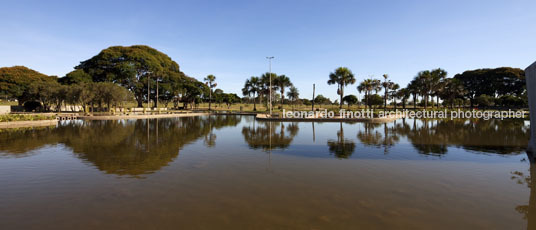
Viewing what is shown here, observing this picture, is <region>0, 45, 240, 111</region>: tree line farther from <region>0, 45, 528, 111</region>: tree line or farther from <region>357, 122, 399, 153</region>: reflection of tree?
<region>357, 122, 399, 153</region>: reflection of tree

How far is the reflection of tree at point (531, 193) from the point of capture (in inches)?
188

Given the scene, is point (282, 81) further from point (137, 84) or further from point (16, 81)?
point (16, 81)

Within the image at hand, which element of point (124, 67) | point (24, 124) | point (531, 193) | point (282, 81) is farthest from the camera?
point (282, 81)

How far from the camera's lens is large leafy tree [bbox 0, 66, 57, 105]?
178 ft

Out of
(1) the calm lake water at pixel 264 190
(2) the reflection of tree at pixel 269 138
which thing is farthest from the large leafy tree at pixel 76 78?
(1) the calm lake water at pixel 264 190

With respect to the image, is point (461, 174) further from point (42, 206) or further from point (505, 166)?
point (42, 206)

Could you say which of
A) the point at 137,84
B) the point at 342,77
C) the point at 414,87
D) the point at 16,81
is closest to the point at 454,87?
the point at 414,87

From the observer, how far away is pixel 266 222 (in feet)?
15.1

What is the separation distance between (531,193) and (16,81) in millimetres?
82722

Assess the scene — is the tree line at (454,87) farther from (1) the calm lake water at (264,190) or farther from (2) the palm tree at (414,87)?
(1) the calm lake water at (264,190)

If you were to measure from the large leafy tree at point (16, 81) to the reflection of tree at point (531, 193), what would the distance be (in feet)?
231

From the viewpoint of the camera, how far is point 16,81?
5666 centimetres

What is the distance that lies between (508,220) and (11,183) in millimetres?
Answer: 11953

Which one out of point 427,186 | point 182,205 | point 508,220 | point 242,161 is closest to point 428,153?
point 427,186
